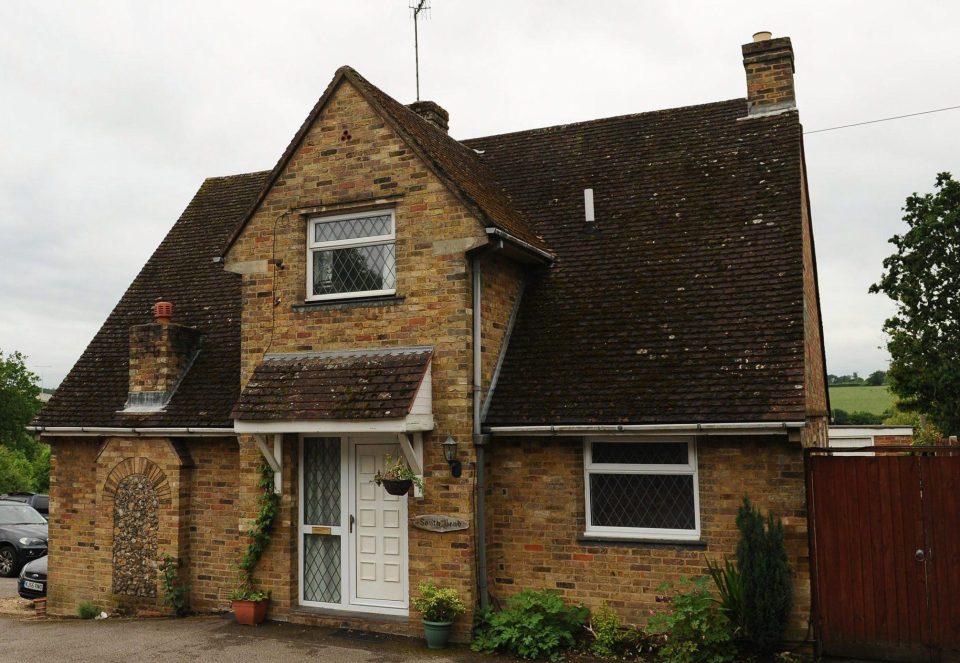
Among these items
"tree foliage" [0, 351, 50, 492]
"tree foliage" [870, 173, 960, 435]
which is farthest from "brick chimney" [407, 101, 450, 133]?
"tree foliage" [0, 351, 50, 492]

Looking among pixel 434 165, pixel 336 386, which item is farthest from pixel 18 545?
pixel 434 165

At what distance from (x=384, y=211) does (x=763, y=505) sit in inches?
237

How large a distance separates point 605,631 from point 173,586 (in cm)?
646

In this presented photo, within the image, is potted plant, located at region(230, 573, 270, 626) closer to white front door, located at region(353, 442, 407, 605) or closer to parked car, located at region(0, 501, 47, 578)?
white front door, located at region(353, 442, 407, 605)

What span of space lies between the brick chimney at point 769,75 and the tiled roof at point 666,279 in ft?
0.86

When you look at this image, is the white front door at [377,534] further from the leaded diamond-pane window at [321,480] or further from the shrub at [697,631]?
the shrub at [697,631]

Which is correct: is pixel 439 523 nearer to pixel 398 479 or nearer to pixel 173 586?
pixel 398 479

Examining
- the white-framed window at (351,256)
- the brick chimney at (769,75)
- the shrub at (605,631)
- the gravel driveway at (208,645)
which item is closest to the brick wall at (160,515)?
the gravel driveway at (208,645)

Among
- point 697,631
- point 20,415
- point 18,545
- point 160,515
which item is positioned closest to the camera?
point 697,631

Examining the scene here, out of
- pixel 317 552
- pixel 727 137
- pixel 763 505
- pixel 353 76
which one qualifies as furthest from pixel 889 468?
pixel 353 76

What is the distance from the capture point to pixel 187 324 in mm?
13531

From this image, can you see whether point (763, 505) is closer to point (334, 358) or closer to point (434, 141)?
point (334, 358)

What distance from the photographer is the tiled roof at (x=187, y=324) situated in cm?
1211

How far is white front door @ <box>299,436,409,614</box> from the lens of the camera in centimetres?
1017
